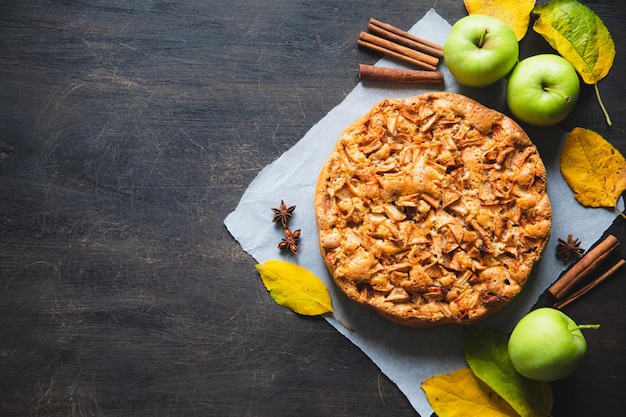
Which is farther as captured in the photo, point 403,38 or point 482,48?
point 403,38

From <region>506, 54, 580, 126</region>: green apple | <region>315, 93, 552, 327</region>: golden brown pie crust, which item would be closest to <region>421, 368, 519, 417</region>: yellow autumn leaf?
<region>315, 93, 552, 327</region>: golden brown pie crust

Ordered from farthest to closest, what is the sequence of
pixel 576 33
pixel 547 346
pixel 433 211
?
pixel 576 33 → pixel 433 211 → pixel 547 346

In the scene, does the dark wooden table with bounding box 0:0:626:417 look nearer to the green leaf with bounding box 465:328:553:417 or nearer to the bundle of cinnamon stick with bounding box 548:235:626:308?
the bundle of cinnamon stick with bounding box 548:235:626:308

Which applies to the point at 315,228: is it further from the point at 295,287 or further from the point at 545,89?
the point at 545,89

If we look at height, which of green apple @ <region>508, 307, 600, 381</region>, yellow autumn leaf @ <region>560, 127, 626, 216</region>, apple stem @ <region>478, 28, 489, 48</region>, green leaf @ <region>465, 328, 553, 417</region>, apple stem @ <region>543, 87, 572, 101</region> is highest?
apple stem @ <region>478, 28, 489, 48</region>

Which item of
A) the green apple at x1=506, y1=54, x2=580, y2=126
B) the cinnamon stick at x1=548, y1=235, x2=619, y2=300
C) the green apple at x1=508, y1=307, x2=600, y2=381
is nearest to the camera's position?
the green apple at x1=508, y1=307, x2=600, y2=381

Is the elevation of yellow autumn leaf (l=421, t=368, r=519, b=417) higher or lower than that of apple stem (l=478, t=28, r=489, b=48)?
lower

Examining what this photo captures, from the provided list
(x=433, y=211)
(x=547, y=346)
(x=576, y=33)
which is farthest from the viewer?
(x=576, y=33)

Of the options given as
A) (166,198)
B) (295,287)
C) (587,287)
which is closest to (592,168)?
(587,287)
